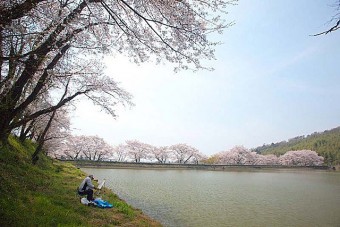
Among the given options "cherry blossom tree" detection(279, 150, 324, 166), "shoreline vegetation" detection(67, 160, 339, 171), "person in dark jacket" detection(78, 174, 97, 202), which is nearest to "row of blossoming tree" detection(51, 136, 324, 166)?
"cherry blossom tree" detection(279, 150, 324, 166)

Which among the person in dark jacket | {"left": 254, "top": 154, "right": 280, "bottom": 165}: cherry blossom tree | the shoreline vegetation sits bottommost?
the person in dark jacket

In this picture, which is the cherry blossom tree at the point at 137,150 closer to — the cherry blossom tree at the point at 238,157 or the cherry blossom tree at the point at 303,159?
the cherry blossom tree at the point at 238,157

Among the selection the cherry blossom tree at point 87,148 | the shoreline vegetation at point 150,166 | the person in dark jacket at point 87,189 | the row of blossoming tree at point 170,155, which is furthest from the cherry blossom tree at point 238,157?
the person in dark jacket at point 87,189

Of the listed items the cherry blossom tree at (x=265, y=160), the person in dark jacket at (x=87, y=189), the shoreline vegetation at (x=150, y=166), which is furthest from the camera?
the cherry blossom tree at (x=265, y=160)

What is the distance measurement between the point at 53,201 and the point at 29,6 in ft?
21.5

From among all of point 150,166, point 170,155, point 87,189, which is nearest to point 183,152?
point 170,155

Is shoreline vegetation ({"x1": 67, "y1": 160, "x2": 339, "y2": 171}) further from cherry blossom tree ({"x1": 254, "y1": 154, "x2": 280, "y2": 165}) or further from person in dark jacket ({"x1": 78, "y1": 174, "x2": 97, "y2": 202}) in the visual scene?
person in dark jacket ({"x1": 78, "y1": 174, "x2": 97, "y2": 202})

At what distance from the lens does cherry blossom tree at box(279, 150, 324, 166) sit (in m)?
94.9

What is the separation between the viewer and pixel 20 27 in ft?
14.6

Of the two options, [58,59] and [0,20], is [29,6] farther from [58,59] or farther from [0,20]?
[58,59]

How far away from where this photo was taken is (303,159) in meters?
96.6

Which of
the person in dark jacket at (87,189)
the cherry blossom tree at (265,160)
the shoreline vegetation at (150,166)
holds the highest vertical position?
the cherry blossom tree at (265,160)

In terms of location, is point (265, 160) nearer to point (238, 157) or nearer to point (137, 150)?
point (238, 157)

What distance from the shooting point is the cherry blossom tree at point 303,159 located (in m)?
94.9
